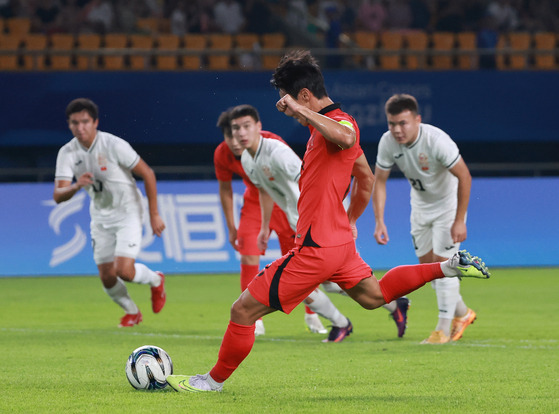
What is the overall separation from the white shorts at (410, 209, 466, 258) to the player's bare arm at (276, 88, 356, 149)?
3.73 metres

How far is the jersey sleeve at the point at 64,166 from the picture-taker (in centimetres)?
1005

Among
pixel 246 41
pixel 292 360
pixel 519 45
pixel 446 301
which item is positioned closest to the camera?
pixel 292 360

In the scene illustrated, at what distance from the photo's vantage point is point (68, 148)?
10.2m

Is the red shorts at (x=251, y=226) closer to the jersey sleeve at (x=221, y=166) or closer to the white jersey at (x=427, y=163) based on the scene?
the jersey sleeve at (x=221, y=166)

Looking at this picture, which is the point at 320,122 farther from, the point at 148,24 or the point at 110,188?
the point at 148,24

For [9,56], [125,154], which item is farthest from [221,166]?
[9,56]

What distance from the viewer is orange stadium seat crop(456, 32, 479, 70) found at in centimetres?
2194

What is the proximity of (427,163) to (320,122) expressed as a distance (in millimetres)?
3729

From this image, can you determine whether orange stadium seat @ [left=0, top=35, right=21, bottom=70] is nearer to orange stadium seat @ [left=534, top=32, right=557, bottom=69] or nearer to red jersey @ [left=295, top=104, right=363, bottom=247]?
orange stadium seat @ [left=534, top=32, right=557, bottom=69]

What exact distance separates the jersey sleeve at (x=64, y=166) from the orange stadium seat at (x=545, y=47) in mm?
14726

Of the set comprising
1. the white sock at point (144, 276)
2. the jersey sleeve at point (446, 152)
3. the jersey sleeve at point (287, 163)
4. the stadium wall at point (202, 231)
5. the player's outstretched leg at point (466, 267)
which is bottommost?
the stadium wall at point (202, 231)

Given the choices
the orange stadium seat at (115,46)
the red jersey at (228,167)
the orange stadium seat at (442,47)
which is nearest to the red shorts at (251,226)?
the red jersey at (228,167)

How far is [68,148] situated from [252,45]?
12129 mm

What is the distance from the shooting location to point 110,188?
10250 millimetres
